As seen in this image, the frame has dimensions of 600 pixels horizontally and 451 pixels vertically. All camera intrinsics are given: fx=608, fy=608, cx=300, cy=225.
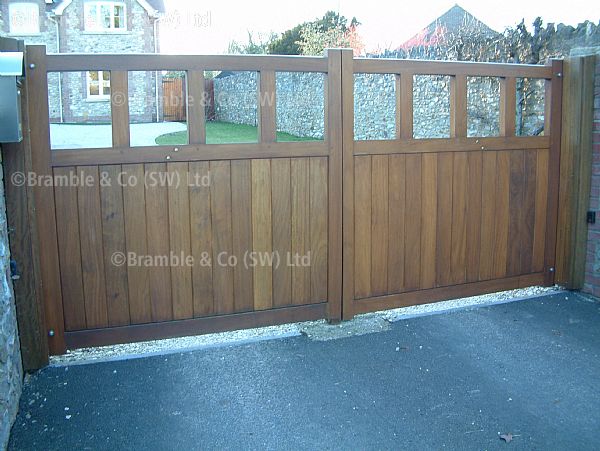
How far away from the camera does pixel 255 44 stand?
2156 centimetres

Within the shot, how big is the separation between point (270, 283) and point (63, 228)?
128 centimetres

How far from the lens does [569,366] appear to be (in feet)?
11.3

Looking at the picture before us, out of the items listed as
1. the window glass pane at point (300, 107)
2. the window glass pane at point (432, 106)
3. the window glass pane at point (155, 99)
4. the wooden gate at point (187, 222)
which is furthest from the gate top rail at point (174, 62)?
the window glass pane at point (155, 99)

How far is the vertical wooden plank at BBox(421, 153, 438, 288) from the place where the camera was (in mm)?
4227

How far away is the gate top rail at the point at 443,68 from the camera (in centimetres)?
393

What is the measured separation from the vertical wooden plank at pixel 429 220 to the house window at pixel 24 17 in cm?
2344

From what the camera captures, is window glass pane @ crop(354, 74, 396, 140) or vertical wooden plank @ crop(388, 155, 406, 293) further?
window glass pane @ crop(354, 74, 396, 140)

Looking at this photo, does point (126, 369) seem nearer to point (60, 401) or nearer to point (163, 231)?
point (60, 401)

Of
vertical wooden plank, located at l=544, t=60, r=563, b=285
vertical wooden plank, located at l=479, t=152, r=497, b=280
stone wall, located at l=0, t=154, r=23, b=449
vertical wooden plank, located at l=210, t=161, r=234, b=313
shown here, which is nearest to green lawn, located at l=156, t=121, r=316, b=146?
vertical wooden plank, located at l=544, t=60, r=563, b=285

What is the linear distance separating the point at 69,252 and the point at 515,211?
316cm

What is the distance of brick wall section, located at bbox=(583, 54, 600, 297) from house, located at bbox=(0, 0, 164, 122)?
781 inches

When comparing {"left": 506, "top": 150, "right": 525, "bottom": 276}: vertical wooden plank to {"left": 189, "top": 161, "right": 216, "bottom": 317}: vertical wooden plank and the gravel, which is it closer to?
the gravel

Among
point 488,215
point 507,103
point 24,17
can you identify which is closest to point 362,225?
point 488,215

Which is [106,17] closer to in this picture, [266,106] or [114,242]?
[266,106]
